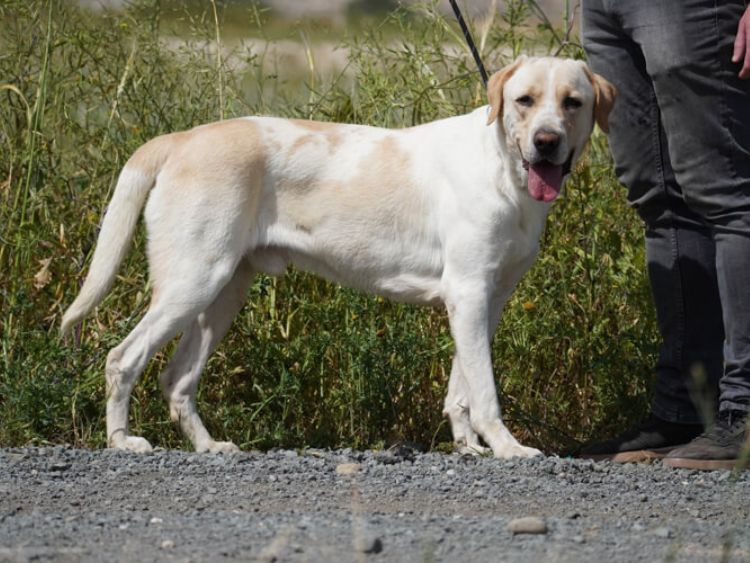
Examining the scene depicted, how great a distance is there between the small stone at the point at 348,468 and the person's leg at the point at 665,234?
3.75 ft

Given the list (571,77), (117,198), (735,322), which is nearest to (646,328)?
(735,322)

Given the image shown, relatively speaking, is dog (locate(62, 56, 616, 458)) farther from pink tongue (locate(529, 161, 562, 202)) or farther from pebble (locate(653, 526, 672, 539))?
pebble (locate(653, 526, 672, 539))

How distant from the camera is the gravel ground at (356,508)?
256 cm

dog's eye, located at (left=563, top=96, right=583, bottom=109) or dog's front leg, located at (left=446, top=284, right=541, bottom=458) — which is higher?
dog's eye, located at (left=563, top=96, right=583, bottom=109)

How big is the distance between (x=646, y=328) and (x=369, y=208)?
1334mm

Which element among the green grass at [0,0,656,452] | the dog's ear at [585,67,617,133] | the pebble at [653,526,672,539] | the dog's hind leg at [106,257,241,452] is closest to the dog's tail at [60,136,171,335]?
the dog's hind leg at [106,257,241,452]

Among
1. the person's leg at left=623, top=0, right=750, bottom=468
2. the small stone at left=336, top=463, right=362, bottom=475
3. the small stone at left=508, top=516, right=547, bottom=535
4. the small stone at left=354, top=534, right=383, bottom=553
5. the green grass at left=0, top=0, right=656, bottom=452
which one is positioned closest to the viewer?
the small stone at left=354, top=534, right=383, bottom=553

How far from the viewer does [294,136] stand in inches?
172

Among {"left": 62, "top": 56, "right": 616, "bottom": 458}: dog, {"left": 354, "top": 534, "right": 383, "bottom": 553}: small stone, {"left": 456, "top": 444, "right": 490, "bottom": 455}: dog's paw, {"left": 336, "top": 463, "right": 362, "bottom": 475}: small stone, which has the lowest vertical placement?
{"left": 456, "top": 444, "right": 490, "bottom": 455}: dog's paw

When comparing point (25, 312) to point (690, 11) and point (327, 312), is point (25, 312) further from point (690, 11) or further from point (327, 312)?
point (690, 11)

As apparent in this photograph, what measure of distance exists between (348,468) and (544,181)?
1.21m

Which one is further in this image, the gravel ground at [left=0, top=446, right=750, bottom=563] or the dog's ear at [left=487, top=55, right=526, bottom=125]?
the dog's ear at [left=487, top=55, right=526, bottom=125]

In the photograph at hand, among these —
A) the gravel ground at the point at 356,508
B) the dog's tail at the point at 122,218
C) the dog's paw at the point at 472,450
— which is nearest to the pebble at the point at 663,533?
the gravel ground at the point at 356,508

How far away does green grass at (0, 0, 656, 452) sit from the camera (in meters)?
4.60
